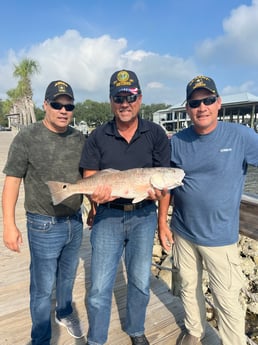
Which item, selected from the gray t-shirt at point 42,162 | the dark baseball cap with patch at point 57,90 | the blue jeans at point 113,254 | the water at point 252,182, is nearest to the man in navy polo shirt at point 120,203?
the blue jeans at point 113,254

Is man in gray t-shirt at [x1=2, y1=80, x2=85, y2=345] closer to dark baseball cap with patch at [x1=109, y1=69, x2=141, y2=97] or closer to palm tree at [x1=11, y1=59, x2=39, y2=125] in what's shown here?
dark baseball cap with patch at [x1=109, y1=69, x2=141, y2=97]

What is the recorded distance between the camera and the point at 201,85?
2.59 m

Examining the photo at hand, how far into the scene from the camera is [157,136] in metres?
2.62

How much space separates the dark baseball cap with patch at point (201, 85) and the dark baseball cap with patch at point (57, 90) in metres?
1.14

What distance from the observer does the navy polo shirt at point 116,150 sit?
8.24 feet

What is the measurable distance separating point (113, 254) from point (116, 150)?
986mm

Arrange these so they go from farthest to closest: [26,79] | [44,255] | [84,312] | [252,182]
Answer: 1. [26,79]
2. [252,182]
3. [84,312]
4. [44,255]

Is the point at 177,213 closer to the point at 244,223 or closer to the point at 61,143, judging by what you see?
the point at 244,223

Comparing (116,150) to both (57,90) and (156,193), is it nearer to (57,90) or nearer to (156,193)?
(156,193)

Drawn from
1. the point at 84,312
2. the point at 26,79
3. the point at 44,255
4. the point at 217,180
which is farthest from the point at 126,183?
the point at 26,79

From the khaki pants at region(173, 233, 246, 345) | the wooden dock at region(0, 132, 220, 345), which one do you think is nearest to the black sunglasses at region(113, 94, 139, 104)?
the khaki pants at region(173, 233, 246, 345)

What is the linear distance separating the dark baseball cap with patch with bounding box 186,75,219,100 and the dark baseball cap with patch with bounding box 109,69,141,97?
517 millimetres

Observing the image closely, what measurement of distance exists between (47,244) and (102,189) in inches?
29.0

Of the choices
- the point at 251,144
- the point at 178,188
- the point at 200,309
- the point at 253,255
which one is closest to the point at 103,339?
the point at 200,309
